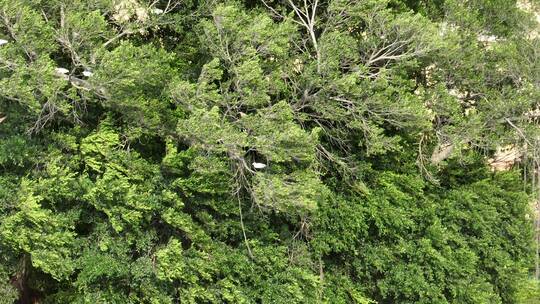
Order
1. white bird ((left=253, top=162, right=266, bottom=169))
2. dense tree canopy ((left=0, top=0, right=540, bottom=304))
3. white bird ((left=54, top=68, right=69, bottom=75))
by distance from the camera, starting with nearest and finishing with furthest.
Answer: white bird ((left=54, top=68, right=69, bottom=75)) < dense tree canopy ((left=0, top=0, right=540, bottom=304)) < white bird ((left=253, top=162, right=266, bottom=169))

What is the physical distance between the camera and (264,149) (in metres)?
6.39

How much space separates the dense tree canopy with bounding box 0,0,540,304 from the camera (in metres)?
6.10

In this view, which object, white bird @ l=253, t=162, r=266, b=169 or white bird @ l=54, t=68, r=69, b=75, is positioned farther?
white bird @ l=253, t=162, r=266, b=169

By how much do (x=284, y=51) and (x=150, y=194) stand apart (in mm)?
2492

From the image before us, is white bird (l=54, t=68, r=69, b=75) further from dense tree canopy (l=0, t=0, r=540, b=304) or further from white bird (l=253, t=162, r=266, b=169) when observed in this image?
white bird (l=253, t=162, r=266, b=169)

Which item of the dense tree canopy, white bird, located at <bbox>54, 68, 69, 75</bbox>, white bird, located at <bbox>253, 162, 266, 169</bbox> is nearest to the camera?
white bird, located at <bbox>54, 68, 69, 75</bbox>

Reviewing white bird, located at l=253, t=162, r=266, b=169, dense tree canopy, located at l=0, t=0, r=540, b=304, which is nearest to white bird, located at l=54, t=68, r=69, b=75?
dense tree canopy, located at l=0, t=0, r=540, b=304

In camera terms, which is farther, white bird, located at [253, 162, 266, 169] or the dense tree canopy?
white bird, located at [253, 162, 266, 169]

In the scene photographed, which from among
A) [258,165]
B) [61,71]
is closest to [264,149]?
[258,165]

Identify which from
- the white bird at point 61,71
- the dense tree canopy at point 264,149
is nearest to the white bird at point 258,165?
the dense tree canopy at point 264,149

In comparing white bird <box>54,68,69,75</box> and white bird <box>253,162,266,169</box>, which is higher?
white bird <box>54,68,69,75</box>

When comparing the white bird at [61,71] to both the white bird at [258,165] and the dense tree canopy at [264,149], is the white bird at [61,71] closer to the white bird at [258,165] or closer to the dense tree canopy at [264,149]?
the dense tree canopy at [264,149]

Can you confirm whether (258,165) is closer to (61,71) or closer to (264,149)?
(264,149)

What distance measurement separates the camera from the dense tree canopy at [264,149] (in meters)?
6.10
